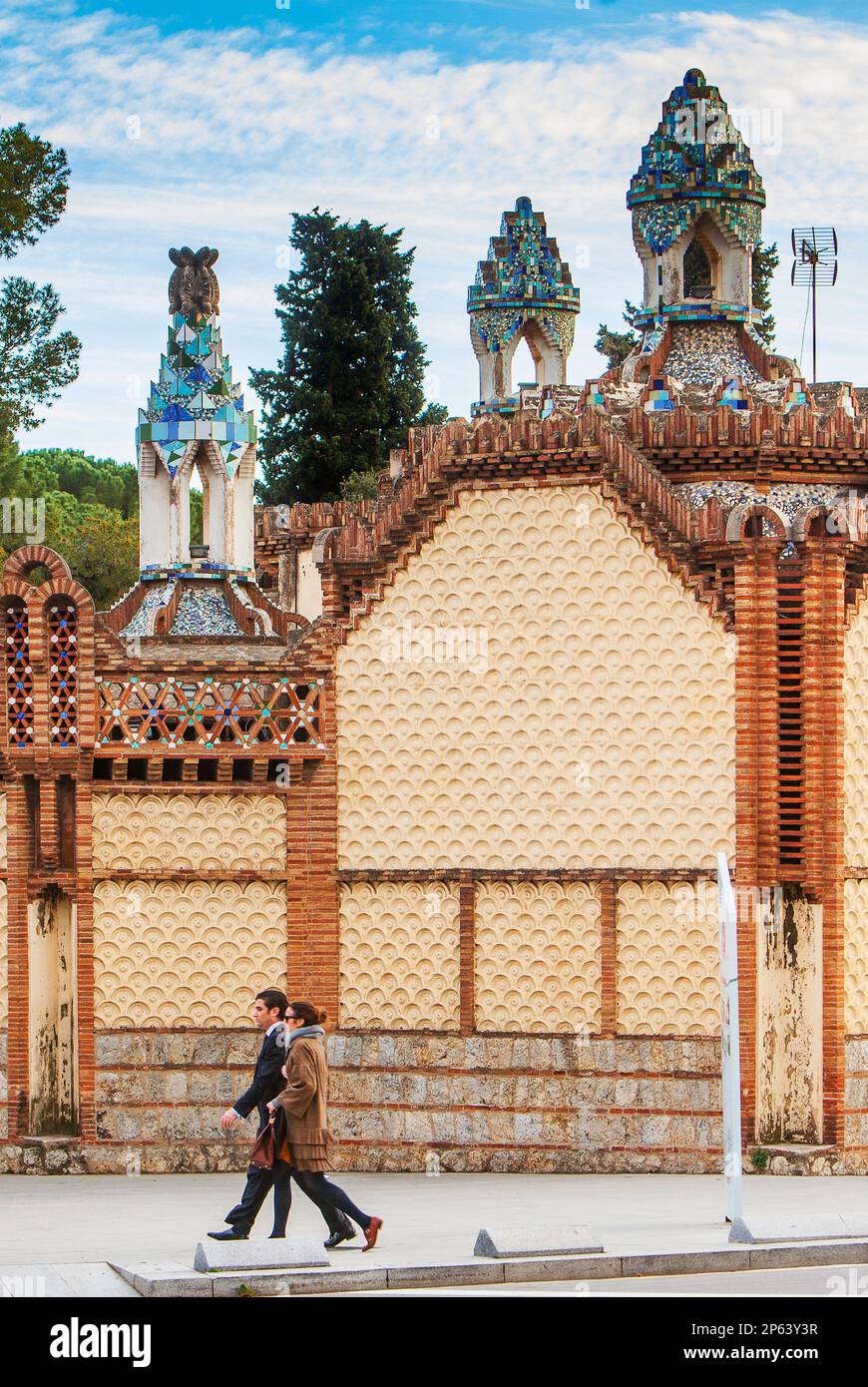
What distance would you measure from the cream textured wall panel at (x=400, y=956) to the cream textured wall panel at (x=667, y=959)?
54.5 inches

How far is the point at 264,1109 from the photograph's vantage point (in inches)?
580

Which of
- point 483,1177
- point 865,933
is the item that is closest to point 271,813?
point 483,1177

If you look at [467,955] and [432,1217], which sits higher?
[467,955]

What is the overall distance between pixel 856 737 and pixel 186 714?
209 inches

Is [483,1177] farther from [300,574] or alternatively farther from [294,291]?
[294,291]

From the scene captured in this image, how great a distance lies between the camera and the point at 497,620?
795 inches

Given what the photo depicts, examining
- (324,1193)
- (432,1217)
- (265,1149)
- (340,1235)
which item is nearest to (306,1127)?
(265,1149)

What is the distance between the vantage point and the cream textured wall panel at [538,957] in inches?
777

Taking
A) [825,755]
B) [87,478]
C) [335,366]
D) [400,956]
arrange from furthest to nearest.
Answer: [87,478], [335,366], [400,956], [825,755]

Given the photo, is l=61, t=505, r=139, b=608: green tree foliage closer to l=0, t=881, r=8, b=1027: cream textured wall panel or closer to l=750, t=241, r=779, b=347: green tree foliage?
l=750, t=241, r=779, b=347: green tree foliage

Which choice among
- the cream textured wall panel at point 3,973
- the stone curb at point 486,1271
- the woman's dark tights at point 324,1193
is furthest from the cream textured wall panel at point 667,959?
the woman's dark tights at point 324,1193

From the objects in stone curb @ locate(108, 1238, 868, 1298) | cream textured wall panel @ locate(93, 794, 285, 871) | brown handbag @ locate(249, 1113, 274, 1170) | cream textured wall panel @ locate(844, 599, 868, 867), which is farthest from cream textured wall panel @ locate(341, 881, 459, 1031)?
stone curb @ locate(108, 1238, 868, 1298)

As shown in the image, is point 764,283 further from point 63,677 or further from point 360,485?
point 63,677

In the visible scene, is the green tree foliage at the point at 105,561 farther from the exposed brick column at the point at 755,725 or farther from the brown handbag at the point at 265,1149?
the brown handbag at the point at 265,1149
